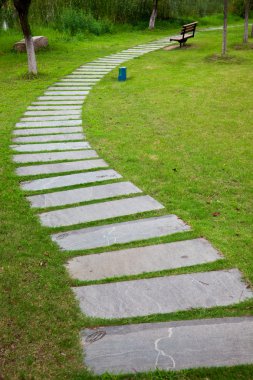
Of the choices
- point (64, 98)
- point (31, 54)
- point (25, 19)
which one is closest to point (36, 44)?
point (31, 54)

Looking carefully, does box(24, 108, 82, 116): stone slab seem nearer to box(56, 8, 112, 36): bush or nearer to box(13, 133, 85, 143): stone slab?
box(13, 133, 85, 143): stone slab

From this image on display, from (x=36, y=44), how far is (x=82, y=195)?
10846 millimetres

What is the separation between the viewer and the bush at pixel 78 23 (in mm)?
16609

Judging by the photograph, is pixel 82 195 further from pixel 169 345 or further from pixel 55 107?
pixel 55 107

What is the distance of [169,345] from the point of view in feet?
8.18

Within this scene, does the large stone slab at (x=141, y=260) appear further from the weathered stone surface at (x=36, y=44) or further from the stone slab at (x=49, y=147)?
the weathered stone surface at (x=36, y=44)

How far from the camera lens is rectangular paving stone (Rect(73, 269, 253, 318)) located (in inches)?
→ 111

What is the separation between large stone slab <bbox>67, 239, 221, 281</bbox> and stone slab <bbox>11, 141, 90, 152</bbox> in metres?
2.75

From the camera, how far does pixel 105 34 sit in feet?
57.0

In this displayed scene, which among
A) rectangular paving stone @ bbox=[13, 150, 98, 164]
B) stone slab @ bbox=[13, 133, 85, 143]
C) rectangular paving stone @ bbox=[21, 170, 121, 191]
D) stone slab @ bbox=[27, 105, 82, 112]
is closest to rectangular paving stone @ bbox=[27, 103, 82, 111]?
stone slab @ bbox=[27, 105, 82, 112]

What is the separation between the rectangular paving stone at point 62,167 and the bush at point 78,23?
12592 millimetres

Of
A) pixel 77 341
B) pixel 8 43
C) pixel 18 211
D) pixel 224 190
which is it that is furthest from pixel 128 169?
pixel 8 43

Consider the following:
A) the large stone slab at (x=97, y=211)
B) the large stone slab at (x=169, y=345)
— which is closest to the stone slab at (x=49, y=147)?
the large stone slab at (x=97, y=211)

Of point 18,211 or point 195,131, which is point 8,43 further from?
point 18,211
